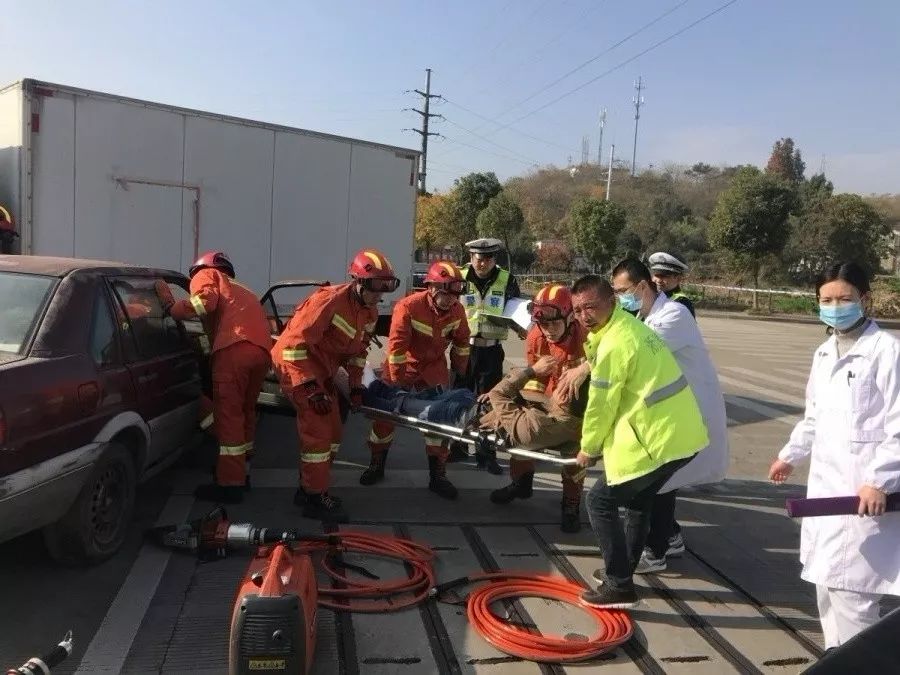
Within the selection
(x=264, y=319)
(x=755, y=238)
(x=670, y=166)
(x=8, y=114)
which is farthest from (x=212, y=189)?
(x=670, y=166)

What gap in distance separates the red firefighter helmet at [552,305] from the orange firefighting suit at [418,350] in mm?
1066

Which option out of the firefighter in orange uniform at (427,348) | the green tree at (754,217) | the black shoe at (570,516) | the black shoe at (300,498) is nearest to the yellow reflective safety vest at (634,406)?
the black shoe at (570,516)

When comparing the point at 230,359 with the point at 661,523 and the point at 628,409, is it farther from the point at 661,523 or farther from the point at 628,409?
the point at 661,523

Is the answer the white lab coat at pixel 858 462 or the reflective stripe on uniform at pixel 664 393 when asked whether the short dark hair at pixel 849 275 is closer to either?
the white lab coat at pixel 858 462

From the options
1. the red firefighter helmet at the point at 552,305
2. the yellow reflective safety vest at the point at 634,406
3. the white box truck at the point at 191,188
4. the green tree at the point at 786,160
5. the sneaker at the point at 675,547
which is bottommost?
the sneaker at the point at 675,547

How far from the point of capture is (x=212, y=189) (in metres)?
8.20

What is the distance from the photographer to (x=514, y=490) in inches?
215

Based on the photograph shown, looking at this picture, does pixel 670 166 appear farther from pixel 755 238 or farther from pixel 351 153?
pixel 351 153

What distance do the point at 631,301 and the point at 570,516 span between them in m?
1.55

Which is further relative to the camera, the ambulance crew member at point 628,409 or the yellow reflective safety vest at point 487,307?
the yellow reflective safety vest at point 487,307

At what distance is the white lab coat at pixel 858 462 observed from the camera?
8.96 feet

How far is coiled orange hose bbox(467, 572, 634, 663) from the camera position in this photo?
3.33 m

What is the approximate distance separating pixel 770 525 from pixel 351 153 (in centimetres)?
670

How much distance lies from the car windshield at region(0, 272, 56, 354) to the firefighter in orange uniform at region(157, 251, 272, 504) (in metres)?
1.10
